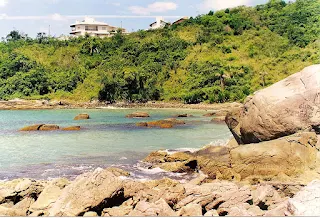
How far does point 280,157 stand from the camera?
10.7 m

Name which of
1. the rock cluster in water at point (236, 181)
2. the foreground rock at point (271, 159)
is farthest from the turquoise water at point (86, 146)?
the foreground rock at point (271, 159)

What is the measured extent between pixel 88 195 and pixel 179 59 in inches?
2261

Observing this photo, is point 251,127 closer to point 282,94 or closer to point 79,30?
point 282,94

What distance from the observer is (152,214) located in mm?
6758

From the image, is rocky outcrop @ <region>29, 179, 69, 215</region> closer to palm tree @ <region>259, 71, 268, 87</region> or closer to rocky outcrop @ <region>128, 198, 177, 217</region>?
rocky outcrop @ <region>128, 198, 177, 217</region>

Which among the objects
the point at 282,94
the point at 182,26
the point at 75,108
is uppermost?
the point at 182,26

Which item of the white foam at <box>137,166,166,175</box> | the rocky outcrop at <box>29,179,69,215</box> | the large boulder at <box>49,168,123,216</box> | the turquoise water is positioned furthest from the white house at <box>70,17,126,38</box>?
the large boulder at <box>49,168,123,216</box>

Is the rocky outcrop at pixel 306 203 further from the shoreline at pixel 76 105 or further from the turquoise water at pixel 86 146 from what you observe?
the shoreline at pixel 76 105

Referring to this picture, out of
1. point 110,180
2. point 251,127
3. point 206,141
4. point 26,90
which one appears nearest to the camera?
point 110,180

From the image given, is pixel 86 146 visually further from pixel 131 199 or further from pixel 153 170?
pixel 131 199

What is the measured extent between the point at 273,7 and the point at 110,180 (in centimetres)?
7402

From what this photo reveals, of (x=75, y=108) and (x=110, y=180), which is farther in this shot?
(x=75, y=108)

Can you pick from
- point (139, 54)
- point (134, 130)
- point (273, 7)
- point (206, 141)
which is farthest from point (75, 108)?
point (273, 7)

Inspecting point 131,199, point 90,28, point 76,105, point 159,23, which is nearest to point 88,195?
point 131,199
